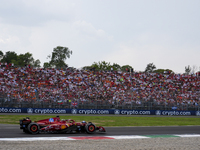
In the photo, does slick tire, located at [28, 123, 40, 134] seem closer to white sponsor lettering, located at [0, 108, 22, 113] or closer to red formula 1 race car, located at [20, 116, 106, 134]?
red formula 1 race car, located at [20, 116, 106, 134]

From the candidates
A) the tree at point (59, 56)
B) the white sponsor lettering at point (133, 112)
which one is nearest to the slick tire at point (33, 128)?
the white sponsor lettering at point (133, 112)

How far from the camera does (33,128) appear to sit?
481 inches

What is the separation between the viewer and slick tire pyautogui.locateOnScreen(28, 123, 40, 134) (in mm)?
12162

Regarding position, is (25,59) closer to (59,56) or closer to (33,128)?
(59,56)

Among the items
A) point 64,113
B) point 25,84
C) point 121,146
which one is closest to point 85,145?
point 121,146

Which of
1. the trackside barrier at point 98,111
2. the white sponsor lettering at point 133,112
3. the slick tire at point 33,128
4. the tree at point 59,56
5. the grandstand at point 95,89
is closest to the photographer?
the slick tire at point 33,128

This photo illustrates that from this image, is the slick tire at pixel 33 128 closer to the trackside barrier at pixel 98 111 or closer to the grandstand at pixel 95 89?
the grandstand at pixel 95 89

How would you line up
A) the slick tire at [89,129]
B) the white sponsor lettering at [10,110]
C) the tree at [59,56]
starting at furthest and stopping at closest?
the tree at [59,56], the white sponsor lettering at [10,110], the slick tire at [89,129]

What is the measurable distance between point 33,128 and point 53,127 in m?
0.88

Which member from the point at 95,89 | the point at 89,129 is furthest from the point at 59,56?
the point at 89,129

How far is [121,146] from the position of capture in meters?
9.73

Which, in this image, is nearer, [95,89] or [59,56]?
[95,89]

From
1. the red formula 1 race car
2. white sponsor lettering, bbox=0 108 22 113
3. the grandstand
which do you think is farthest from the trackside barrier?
the red formula 1 race car

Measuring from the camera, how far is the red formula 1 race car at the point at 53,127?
12.2 metres
